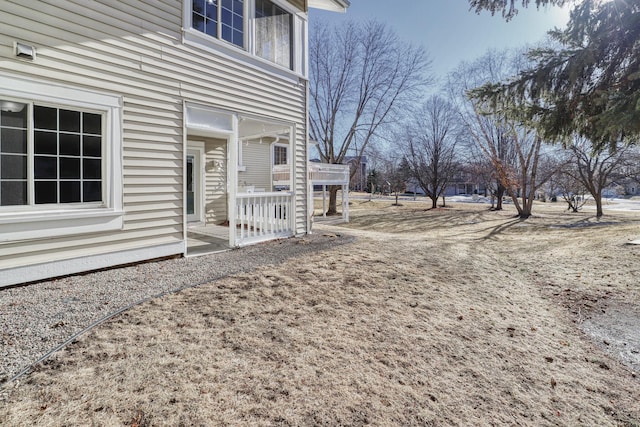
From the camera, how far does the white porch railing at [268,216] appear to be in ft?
21.8

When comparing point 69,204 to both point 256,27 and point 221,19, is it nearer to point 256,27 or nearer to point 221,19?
point 221,19

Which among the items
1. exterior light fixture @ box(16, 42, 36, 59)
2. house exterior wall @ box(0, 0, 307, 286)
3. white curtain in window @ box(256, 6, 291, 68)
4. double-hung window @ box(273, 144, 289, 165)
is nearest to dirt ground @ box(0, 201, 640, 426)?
house exterior wall @ box(0, 0, 307, 286)

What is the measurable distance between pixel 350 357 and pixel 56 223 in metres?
3.93

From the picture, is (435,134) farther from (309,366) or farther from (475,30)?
(309,366)

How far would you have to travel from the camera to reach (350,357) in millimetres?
2721

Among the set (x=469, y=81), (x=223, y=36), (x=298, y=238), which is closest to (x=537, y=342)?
(x=298, y=238)

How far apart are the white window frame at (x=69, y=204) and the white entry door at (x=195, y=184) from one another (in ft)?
13.2

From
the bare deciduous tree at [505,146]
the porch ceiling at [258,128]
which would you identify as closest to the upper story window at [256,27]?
the porch ceiling at [258,128]

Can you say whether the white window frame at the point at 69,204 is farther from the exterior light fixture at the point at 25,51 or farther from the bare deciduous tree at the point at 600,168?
the bare deciduous tree at the point at 600,168

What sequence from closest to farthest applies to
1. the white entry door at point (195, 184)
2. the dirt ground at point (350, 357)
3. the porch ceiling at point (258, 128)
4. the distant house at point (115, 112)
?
the dirt ground at point (350, 357)
the distant house at point (115, 112)
the porch ceiling at point (258, 128)
the white entry door at point (195, 184)

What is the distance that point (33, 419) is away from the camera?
70.6 inches

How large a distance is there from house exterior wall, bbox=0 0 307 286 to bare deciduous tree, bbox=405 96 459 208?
860 inches

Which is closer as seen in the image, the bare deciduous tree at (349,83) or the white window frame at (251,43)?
the white window frame at (251,43)

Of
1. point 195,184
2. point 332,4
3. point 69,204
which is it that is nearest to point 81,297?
point 69,204
